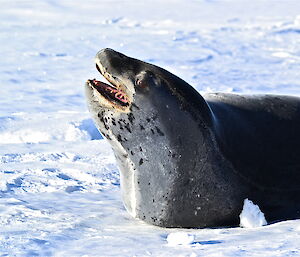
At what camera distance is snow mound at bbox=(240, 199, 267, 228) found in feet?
10.2

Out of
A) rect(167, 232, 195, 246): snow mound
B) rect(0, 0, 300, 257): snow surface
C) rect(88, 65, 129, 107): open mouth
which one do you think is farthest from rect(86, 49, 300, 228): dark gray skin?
rect(167, 232, 195, 246): snow mound

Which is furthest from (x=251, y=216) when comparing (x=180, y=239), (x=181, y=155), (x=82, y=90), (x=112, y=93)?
(x=82, y=90)

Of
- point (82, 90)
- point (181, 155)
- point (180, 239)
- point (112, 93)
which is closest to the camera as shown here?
point (180, 239)

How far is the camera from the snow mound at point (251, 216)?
10.2ft

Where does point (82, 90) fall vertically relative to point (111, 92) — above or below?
below

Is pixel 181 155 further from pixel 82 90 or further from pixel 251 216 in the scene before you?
pixel 82 90

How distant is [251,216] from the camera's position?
123 inches

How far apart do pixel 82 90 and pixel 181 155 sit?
433 centimetres

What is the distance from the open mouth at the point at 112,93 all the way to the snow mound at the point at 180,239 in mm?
666

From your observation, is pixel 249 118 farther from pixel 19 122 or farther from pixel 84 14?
pixel 84 14

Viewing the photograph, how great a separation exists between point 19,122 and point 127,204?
7.73 feet

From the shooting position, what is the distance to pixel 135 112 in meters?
3.13

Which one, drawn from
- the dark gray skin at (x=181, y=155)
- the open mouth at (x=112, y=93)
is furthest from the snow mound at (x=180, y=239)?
the open mouth at (x=112, y=93)

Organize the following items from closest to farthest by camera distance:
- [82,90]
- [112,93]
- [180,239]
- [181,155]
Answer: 1. [180,239]
2. [181,155]
3. [112,93]
4. [82,90]
